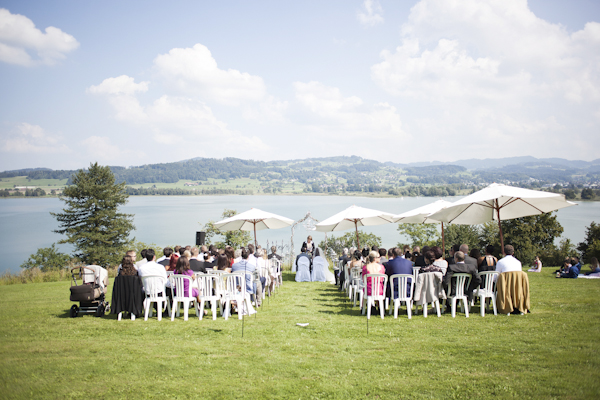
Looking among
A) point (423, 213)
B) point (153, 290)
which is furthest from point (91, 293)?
point (423, 213)

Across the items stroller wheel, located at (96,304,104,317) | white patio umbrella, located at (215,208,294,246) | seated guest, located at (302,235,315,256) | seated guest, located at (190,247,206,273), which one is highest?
white patio umbrella, located at (215,208,294,246)

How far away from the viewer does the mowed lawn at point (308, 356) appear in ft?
12.1

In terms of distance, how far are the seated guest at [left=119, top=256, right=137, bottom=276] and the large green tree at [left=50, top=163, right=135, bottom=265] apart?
115 ft

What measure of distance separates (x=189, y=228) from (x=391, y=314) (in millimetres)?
62801

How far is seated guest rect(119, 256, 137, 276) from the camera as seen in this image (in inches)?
275

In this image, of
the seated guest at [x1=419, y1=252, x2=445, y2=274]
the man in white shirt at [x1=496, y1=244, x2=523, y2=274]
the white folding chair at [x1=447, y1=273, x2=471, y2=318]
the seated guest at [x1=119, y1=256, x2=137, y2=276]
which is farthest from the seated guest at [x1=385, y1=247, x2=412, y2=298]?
the seated guest at [x1=119, y1=256, x2=137, y2=276]

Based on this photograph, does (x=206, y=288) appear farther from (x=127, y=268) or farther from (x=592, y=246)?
(x=592, y=246)

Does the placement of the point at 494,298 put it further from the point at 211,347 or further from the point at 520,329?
the point at 211,347

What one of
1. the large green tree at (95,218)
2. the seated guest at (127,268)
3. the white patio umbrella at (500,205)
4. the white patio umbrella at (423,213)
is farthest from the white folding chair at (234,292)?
the large green tree at (95,218)

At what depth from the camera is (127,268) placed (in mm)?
6984

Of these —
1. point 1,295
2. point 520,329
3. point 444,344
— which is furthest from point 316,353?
point 1,295

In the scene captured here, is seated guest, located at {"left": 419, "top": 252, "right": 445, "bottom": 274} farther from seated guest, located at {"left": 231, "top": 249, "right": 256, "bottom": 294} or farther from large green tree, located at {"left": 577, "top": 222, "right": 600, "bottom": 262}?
large green tree, located at {"left": 577, "top": 222, "right": 600, "bottom": 262}

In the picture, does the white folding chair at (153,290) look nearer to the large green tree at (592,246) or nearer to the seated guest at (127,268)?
the seated guest at (127,268)

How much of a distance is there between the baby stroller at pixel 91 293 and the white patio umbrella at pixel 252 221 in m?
4.22
